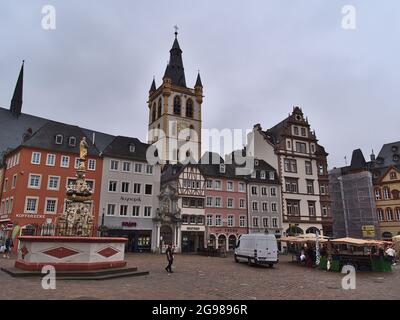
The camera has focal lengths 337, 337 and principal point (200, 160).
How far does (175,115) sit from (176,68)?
42.5 ft

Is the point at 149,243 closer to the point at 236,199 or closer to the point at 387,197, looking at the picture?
the point at 236,199

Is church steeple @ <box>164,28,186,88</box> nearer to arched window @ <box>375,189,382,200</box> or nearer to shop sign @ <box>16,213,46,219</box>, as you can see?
arched window @ <box>375,189,382,200</box>

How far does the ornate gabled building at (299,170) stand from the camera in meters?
50.7

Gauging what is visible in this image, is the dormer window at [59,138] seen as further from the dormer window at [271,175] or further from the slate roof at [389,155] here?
the slate roof at [389,155]

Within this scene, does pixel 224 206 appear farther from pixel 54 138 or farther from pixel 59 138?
pixel 54 138

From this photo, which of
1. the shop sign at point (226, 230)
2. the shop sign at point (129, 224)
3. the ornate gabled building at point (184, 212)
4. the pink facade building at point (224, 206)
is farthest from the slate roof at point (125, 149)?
the shop sign at point (226, 230)

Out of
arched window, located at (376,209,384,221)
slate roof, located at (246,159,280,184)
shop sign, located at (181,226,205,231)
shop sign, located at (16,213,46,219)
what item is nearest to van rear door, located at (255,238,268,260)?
shop sign, located at (181,226,205,231)

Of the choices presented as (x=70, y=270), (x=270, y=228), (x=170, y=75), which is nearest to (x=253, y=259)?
(x=70, y=270)

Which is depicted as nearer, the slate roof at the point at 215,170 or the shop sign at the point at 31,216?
the shop sign at the point at 31,216

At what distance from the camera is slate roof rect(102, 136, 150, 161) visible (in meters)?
41.6

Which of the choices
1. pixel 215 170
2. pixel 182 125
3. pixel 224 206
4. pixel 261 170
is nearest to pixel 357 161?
pixel 261 170

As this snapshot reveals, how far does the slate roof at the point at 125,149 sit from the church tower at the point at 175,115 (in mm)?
22344

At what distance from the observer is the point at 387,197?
186 feet

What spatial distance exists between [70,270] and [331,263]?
674 inches
